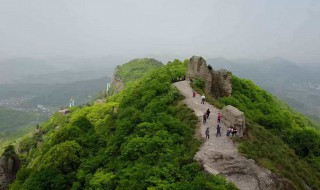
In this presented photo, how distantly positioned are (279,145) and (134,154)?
65.1 feet

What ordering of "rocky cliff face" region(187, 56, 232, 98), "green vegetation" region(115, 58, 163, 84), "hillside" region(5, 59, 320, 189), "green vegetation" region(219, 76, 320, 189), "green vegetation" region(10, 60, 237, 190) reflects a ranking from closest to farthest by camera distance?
"green vegetation" region(10, 60, 237, 190) < "hillside" region(5, 59, 320, 189) < "green vegetation" region(219, 76, 320, 189) < "rocky cliff face" region(187, 56, 232, 98) < "green vegetation" region(115, 58, 163, 84)

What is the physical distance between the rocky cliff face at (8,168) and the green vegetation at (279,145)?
38857mm

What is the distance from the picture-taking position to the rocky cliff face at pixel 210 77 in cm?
6894

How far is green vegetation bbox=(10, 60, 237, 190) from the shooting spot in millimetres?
36344

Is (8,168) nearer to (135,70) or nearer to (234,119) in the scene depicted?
(234,119)

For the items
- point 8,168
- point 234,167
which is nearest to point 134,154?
point 234,167

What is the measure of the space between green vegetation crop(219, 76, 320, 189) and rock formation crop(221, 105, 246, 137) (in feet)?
4.54

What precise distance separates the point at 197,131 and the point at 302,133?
19.0 metres

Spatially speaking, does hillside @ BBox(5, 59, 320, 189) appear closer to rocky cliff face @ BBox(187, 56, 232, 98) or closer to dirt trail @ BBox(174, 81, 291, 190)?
A: dirt trail @ BBox(174, 81, 291, 190)

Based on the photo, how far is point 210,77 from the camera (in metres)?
69.4

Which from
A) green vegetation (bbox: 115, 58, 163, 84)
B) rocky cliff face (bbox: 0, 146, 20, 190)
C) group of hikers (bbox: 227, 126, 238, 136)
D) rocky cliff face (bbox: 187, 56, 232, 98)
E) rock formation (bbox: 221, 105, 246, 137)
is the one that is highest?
rocky cliff face (bbox: 187, 56, 232, 98)

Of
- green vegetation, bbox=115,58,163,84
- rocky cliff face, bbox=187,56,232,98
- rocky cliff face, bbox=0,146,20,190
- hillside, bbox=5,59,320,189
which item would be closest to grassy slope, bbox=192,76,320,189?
hillside, bbox=5,59,320,189

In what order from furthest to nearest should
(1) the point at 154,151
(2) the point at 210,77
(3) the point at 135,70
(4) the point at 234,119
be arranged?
1. (3) the point at 135,70
2. (2) the point at 210,77
3. (4) the point at 234,119
4. (1) the point at 154,151

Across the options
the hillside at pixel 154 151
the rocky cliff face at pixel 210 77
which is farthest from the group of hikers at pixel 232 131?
the rocky cliff face at pixel 210 77
